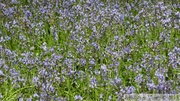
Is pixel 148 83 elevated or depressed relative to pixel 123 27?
depressed

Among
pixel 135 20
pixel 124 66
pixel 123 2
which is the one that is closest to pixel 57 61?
pixel 124 66

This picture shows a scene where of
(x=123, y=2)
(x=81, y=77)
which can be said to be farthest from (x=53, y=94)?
(x=123, y=2)

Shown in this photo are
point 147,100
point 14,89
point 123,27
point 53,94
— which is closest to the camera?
point 147,100

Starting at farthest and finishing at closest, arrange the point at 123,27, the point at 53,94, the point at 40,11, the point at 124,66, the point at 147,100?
the point at 40,11 → the point at 123,27 → the point at 124,66 → the point at 53,94 → the point at 147,100

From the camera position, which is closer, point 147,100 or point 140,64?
point 147,100

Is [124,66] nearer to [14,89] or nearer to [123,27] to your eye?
[123,27]

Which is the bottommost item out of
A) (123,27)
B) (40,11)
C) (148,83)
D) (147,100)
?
(147,100)
